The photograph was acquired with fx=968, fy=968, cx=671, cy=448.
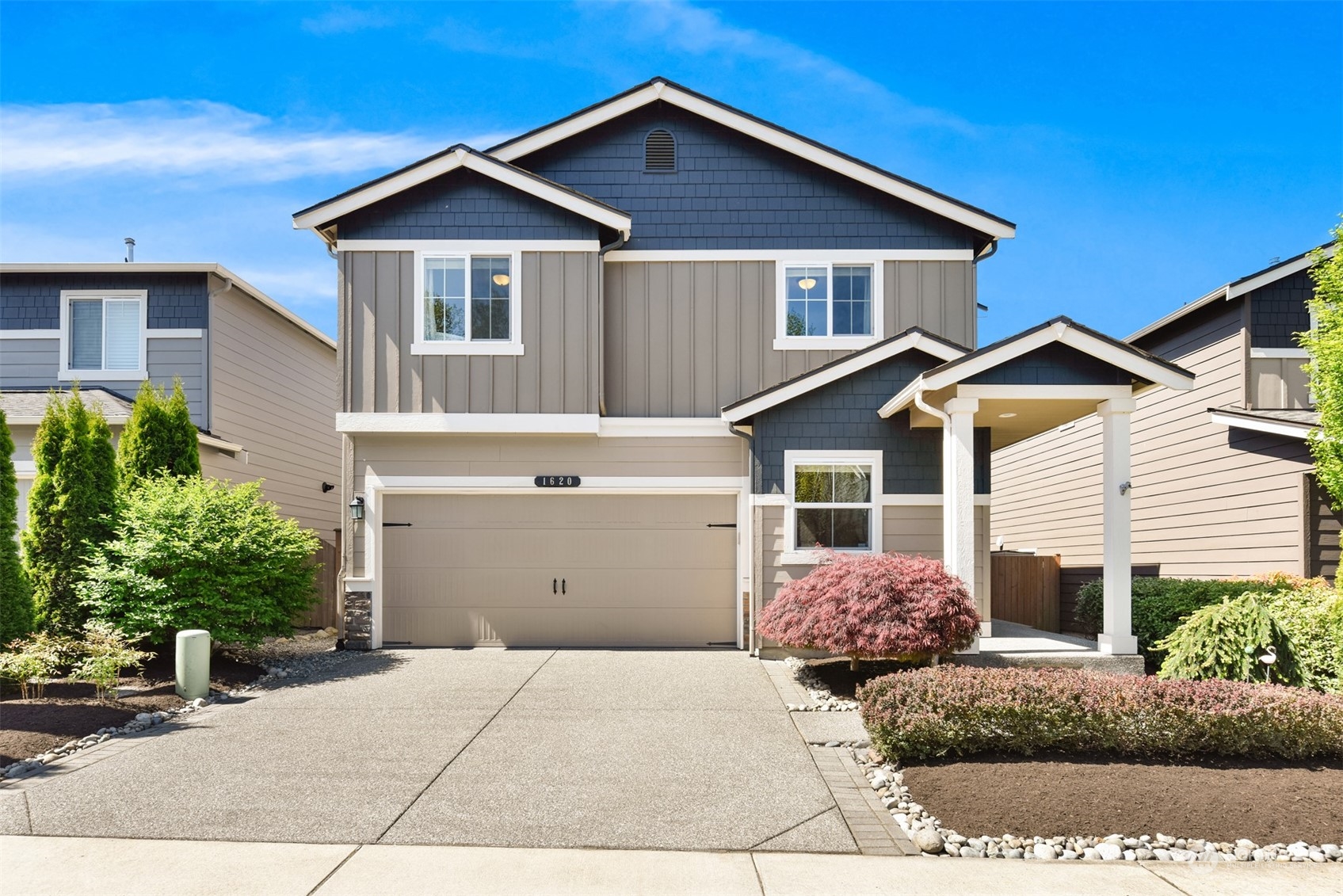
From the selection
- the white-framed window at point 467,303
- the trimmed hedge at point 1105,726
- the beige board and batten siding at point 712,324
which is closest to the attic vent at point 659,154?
the beige board and batten siding at point 712,324

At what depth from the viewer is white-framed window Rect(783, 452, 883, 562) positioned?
11641mm

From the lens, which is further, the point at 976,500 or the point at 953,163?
the point at 953,163

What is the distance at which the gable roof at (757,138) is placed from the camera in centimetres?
1295

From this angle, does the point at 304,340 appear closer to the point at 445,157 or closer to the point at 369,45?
the point at 445,157

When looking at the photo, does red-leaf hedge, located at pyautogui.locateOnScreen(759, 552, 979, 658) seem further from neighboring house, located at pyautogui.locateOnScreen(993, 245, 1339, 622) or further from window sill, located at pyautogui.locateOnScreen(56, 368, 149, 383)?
window sill, located at pyautogui.locateOnScreen(56, 368, 149, 383)

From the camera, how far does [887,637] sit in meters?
9.18

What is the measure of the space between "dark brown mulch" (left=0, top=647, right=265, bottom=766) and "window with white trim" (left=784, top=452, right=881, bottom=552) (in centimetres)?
636

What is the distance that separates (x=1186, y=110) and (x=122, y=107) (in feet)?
44.7

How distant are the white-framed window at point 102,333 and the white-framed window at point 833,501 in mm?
10321

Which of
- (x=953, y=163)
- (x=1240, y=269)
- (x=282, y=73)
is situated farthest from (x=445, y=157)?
(x=1240, y=269)

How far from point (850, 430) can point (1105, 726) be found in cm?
547

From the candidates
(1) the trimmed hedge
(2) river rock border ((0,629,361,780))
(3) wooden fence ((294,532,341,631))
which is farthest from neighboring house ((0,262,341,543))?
(1) the trimmed hedge

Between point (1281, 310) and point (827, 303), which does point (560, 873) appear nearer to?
point (827, 303)

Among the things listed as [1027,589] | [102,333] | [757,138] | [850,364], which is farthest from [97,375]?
[1027,589]
